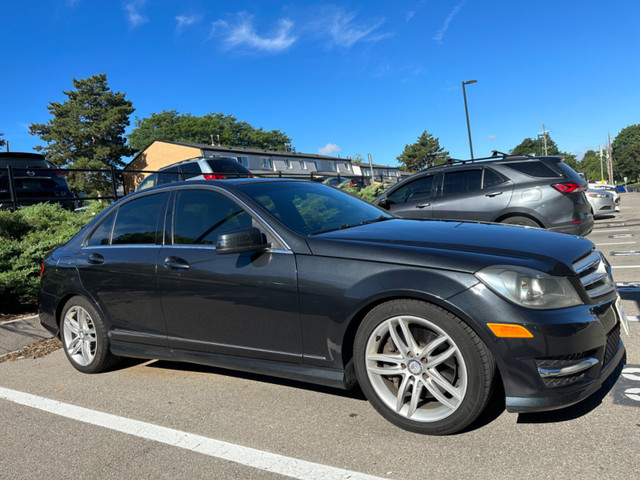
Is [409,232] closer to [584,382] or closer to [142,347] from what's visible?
[584,382]

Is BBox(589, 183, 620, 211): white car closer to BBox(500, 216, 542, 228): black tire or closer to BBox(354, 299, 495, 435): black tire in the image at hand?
BBox(500, 216, 542, 228): black tire

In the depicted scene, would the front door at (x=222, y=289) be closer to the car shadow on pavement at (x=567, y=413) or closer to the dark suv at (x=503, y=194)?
the car shadow on pavement at (x=567, y=413)

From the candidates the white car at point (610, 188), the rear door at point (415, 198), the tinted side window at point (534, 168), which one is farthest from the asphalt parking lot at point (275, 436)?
the white car at point (610, 188)

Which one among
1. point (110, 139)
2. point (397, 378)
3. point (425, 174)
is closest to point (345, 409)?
point (397, 378)

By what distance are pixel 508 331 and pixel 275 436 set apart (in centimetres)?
146

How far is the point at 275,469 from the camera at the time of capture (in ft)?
8.59

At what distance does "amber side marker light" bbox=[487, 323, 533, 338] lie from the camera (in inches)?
99.5

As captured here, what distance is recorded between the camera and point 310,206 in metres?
3.86

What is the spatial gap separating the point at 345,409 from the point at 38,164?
444 inches

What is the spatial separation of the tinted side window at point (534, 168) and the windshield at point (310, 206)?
419 cm

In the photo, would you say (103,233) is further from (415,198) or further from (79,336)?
(415,198)

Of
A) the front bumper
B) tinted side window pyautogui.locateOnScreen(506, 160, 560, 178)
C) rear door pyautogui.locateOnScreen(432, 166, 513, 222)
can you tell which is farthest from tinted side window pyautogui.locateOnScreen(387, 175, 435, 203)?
the front bumper

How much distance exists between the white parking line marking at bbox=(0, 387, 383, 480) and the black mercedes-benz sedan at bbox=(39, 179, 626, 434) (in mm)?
541

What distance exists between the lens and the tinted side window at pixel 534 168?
7.45m
